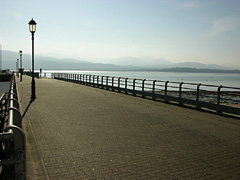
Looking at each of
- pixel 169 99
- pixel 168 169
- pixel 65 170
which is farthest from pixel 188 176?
pixel 169 99

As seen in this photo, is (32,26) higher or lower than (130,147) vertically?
higher

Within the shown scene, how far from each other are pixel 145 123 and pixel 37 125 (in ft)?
11.4

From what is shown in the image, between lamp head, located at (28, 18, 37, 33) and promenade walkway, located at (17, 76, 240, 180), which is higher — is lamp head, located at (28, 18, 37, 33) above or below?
above

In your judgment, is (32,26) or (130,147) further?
(32,26)

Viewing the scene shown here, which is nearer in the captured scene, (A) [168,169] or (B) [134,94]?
(A) [168,169]

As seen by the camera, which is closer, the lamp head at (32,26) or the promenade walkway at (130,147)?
the promenade walkway at (130,147)

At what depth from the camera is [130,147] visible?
20.5ft

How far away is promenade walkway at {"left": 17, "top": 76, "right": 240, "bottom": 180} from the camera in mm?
4754

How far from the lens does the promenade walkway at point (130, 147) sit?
4754 mm

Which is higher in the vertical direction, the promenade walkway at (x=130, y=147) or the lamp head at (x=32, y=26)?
the lamp head at (x=32, y=26)

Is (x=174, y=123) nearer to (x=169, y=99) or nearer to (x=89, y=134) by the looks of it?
(x=89, y=134)

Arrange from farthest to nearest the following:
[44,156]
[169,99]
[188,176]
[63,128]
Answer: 1. [169,99]
2. [63,128]
3. [44,156]
4. [188,176]

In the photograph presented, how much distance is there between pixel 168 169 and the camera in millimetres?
4891

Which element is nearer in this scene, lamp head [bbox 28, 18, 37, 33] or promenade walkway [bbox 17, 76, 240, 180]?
promenade walkway [bbox 17, 76, 240, 180]
